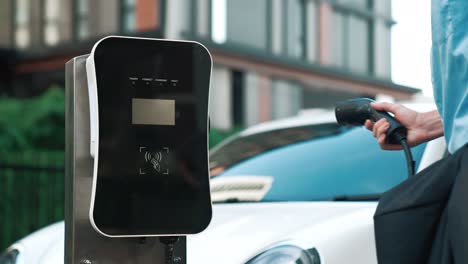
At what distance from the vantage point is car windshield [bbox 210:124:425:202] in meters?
3.68

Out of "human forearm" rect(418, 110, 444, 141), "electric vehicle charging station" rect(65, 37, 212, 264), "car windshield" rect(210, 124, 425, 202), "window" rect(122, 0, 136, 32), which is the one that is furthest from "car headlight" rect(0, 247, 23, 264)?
"window" rect(122, 0, 136, 32)

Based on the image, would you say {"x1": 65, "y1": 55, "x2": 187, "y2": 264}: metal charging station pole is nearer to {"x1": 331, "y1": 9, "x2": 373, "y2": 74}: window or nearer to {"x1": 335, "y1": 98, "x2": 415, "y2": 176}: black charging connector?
{"x1": 335, "y1": 98, "x2": 415, "y2": 176}: black charging connector

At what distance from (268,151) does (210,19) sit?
1350cm

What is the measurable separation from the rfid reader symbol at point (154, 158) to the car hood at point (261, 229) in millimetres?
701

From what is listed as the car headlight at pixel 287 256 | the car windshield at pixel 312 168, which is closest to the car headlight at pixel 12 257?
the car windshield at pixel 312 168

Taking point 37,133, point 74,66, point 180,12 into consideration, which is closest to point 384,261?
point 74,66

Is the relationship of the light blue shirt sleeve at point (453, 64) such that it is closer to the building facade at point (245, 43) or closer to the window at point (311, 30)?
A: the building facade at point (245, 43)

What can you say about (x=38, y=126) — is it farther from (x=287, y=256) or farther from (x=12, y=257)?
(x=287, y=256)

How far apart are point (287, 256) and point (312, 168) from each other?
103cm

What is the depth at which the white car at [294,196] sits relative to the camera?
295cm

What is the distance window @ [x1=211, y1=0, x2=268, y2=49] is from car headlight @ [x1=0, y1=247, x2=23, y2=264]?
13.8 m

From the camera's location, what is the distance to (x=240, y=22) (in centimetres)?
1878

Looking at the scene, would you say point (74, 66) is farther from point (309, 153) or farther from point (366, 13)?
point (366, 13)

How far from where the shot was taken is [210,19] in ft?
57.4
